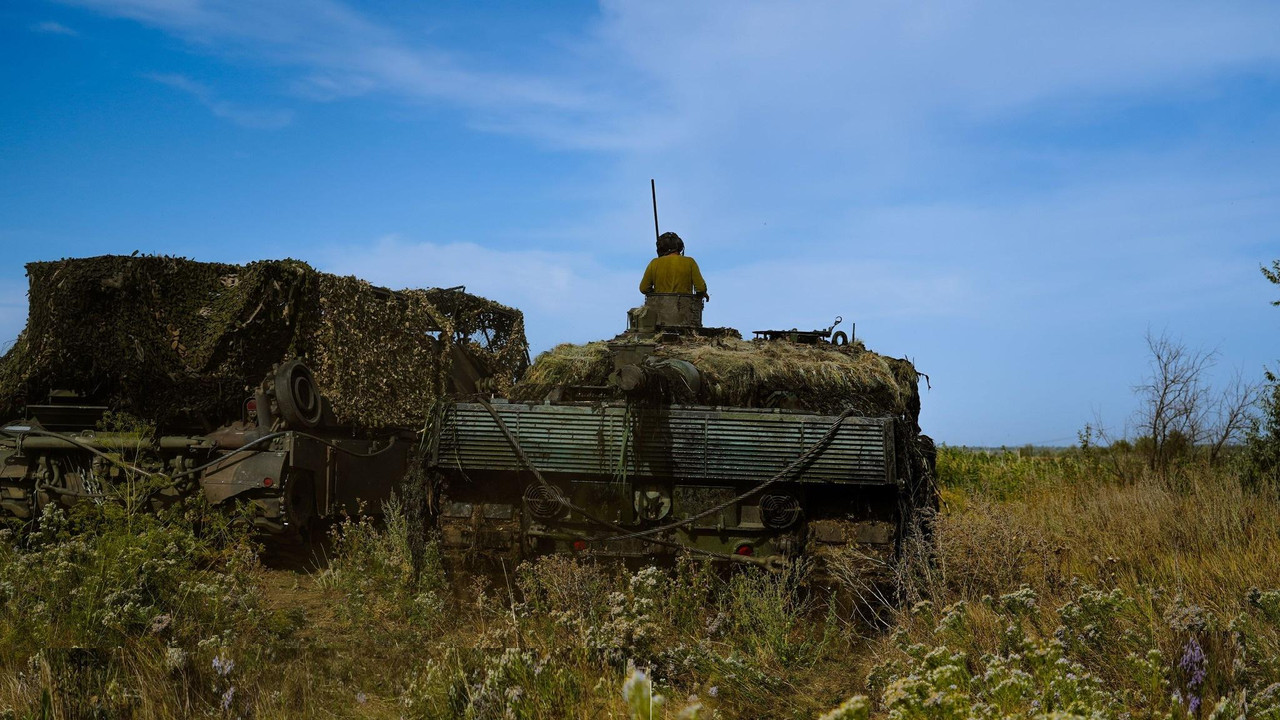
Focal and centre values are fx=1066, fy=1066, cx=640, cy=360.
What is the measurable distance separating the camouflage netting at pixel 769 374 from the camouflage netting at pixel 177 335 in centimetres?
284

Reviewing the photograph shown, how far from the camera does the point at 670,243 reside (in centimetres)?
1162

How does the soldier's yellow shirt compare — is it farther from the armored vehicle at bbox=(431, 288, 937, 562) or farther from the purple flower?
the purple flower

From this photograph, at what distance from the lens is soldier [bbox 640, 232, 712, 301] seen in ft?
37.5

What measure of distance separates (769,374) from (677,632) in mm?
3148

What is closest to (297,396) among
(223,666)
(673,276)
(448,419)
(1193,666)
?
(448,419)

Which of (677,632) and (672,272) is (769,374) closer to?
(672,272)

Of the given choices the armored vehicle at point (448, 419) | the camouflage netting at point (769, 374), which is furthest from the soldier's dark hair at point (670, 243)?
the camouflage netting at point (769, 374)

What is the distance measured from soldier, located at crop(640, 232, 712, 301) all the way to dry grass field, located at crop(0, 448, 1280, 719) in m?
3.88

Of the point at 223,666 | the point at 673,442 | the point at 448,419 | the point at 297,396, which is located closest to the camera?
the point at 223,666

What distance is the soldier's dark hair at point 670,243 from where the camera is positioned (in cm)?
1161

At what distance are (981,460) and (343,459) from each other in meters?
13.0

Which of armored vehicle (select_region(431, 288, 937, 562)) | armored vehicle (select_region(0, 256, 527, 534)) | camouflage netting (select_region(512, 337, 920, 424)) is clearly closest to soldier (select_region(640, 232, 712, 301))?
camouflage netting (select_region(512, 337, 920, 424))

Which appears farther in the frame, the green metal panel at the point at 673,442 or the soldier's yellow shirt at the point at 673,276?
the soldier's yellow shirt at the point at 673,276

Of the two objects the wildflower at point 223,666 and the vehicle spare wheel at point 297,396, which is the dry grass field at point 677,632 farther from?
the vehicle spare wheel at point 297,396
